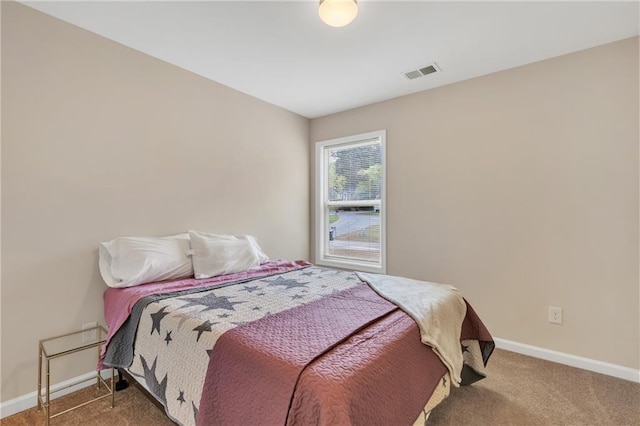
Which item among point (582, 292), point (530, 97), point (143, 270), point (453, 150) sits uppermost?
point (530, 97)

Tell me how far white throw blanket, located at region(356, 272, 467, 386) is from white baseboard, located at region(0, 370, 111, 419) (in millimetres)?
2038

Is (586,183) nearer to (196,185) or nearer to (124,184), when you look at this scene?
(196,185)

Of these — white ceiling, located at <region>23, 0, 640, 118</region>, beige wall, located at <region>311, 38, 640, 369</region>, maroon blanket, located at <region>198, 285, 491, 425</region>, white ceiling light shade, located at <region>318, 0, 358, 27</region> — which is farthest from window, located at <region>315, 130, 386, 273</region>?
maroon blanket, located at <region>198, 285, 491, 425</region>

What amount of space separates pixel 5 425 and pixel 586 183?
4.05 m

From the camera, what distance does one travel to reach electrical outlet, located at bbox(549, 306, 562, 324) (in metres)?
2.38

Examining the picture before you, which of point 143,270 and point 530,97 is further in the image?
point 530,97

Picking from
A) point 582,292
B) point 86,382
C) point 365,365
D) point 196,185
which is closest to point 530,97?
point 582,292

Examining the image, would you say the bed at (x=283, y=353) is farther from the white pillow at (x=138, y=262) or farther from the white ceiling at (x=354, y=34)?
the white ceiling at (x=354, y=34)

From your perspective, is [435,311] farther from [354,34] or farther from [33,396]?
[33,396]

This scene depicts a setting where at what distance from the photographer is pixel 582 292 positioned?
2293 millimetres

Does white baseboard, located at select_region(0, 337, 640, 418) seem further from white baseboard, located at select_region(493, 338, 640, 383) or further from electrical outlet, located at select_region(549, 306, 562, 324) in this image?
electrical outlet, located at select_region(549, 306, 562, 324)

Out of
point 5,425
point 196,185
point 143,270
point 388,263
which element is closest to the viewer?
point 5,425

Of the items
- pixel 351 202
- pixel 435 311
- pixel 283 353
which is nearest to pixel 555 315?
pixel 435 311

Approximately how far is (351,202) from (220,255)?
69.4 inches
